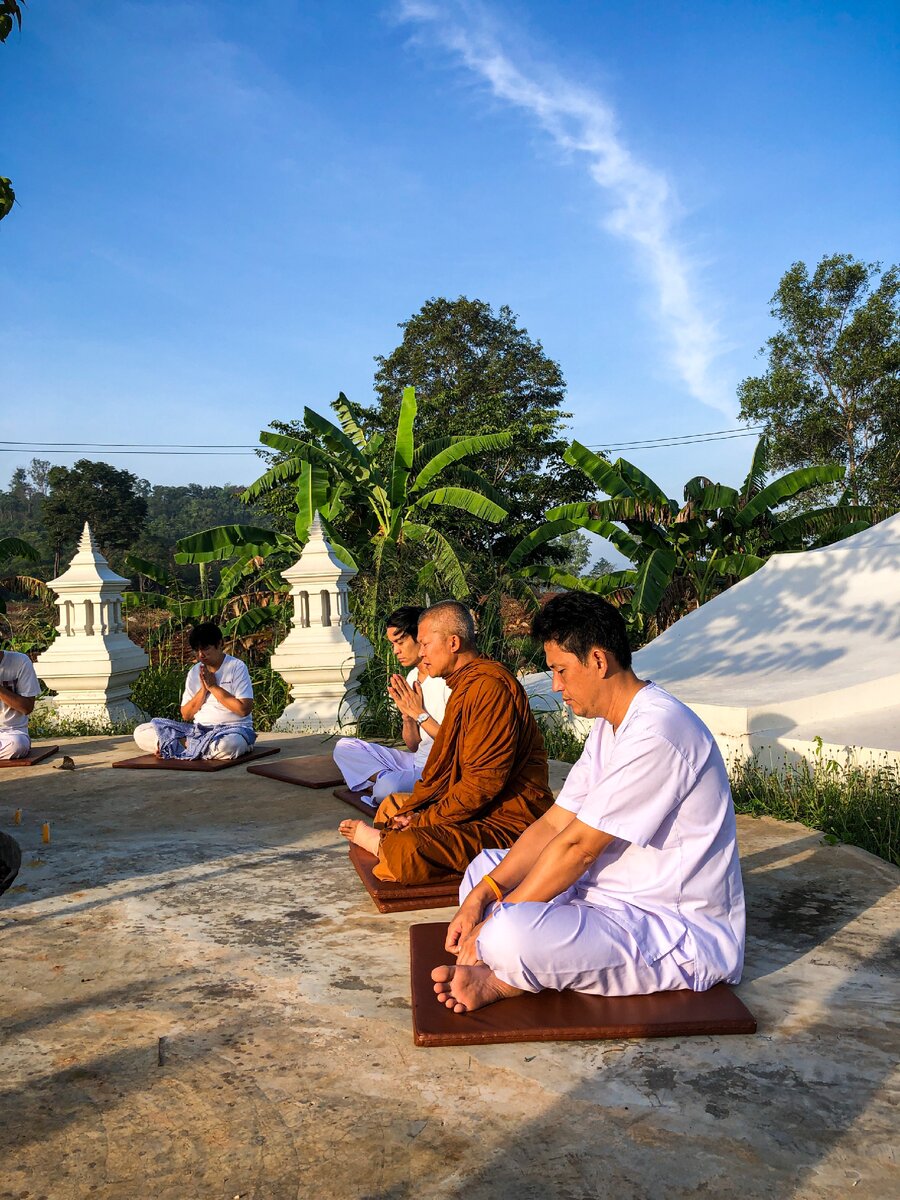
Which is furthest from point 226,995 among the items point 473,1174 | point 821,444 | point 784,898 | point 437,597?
point 821,444

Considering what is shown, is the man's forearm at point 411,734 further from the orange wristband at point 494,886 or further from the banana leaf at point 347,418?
the banana leaf at point 347,418

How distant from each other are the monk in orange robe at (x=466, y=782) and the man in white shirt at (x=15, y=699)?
12.5ft

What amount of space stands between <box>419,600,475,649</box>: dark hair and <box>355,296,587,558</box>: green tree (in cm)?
1562

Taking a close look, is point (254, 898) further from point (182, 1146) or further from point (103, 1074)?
point (182, 1146)

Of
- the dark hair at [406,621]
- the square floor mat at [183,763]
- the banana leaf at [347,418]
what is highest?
the banana leaf at [347,418]

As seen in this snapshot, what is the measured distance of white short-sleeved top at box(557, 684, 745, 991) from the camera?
106 inches

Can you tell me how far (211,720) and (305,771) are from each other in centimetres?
105

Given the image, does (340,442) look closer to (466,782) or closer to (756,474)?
(756,474)

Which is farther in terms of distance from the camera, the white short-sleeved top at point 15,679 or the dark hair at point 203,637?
the white short-sleeved top at point 15,679

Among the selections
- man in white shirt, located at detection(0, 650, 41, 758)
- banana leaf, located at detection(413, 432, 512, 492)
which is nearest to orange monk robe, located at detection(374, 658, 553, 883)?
man in white shirt, located at detection(0, 650, 41, 758)

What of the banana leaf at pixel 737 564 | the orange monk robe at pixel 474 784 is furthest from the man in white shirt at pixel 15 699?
the banana leaf at pixel 737 564

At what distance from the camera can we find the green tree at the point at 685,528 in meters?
13.4

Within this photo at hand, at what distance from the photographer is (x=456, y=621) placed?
4324 mm

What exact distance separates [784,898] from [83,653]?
725cm
